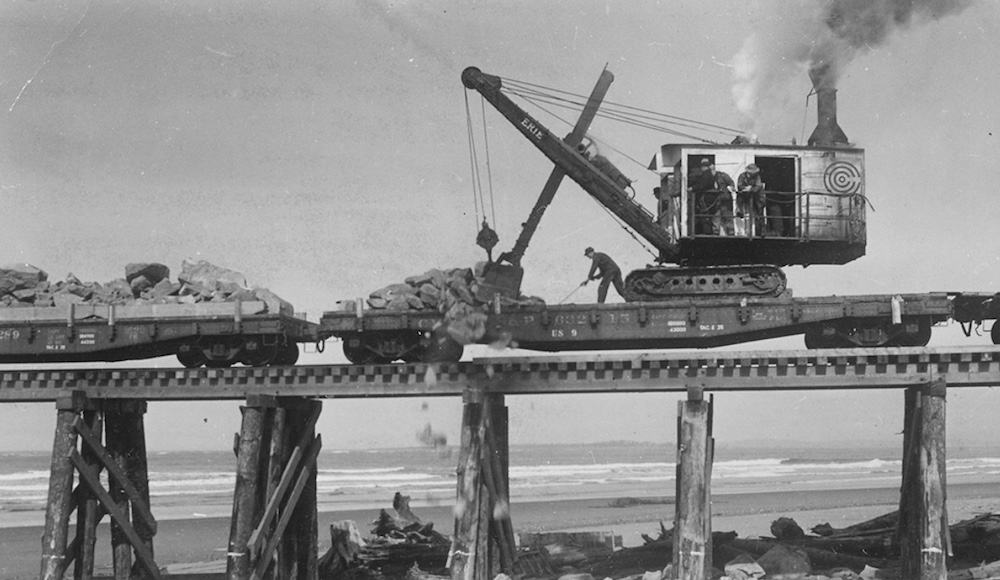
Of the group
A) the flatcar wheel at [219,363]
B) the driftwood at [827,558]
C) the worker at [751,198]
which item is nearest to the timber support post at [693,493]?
the driftwood at [827,558]

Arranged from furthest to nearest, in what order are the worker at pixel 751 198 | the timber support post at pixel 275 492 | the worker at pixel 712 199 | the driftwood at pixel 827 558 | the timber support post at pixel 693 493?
the worker at pixel 712 199 → the worker at pixel 751 198 → the driftwood at pixel 827 558 → the timber support post at pixel 275 492 → the timber support post at pixel 693 493

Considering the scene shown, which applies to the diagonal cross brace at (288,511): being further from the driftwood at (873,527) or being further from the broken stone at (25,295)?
the driftwood at (873,527)

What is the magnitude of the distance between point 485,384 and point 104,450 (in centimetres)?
676

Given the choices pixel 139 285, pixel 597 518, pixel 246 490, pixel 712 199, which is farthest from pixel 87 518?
pixel 597 518

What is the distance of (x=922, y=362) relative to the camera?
1739 cm

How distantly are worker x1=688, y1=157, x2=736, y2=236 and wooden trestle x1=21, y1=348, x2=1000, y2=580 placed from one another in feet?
14.2

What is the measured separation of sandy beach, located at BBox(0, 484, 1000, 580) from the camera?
30.4 metres

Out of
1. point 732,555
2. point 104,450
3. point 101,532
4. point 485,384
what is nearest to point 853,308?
point 732,555

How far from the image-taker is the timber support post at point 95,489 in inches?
752

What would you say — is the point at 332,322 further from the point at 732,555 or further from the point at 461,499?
the point at 732,555

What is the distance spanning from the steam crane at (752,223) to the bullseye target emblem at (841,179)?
0.02 metres

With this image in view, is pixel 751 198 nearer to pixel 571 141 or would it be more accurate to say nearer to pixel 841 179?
pixel 841 179

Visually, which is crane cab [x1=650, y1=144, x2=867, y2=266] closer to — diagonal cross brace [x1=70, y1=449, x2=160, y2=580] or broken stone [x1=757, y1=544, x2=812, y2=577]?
broken stone [x1=757, y1=544, x2=812, y2=577]

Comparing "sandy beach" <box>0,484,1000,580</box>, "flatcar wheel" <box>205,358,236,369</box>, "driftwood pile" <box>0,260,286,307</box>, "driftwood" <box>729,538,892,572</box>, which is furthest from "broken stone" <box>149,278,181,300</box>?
"driftwood" <box>729,538,892,572</box>
